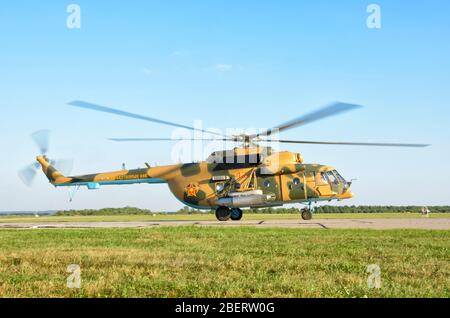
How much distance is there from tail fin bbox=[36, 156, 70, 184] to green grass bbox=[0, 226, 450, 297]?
67.1 feet

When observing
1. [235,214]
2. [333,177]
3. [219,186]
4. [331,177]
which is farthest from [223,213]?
[333,177]

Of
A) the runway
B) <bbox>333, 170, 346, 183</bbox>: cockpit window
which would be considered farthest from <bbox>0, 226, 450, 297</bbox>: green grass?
<bbox>333, 170, 346, 183</bbox>: cockpit window

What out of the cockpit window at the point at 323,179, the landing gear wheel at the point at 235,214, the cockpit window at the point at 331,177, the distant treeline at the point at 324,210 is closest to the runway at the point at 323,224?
the cockpit window at the point at 323,179

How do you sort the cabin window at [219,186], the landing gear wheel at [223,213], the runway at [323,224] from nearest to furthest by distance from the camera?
the runway at [323,224], the cabin window at [219,186], the landing gear wheel at [223,213]

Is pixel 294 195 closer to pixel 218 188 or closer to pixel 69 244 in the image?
pixel 218 188

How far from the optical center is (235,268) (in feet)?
31.5

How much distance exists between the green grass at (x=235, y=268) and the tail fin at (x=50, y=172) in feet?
67.1

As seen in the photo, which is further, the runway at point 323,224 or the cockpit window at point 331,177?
the cockpit window at point 331,177

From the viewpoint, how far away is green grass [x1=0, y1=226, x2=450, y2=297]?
7.33 meters

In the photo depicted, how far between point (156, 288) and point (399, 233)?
44.9 feet

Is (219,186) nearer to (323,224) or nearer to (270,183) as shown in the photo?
(270,183)

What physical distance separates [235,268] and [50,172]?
29935mm

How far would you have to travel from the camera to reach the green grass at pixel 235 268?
733 cm

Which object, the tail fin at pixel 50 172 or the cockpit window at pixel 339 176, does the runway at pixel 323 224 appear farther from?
the tail fin at pixel 50 172
